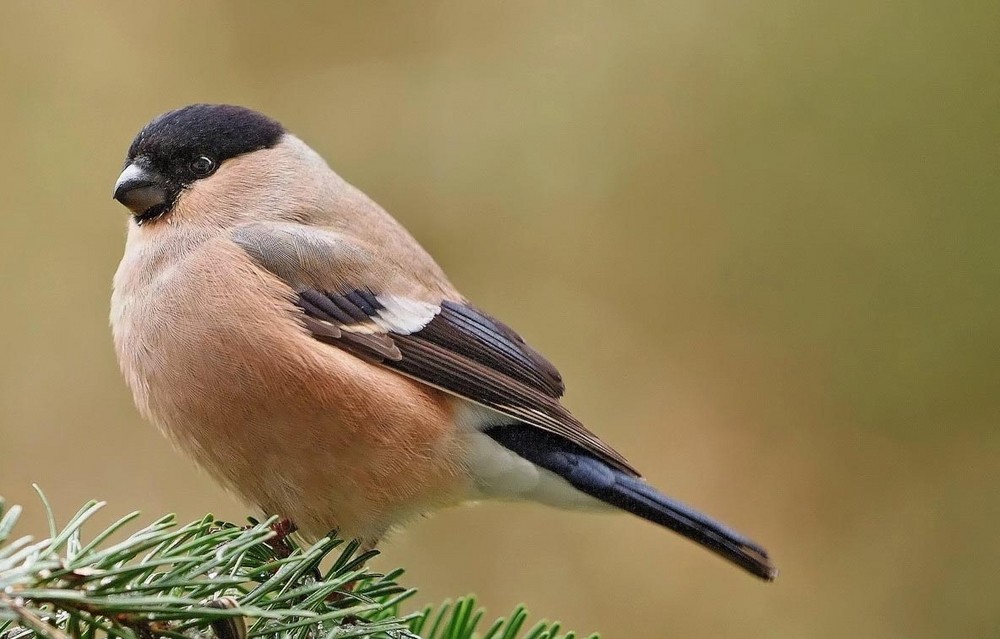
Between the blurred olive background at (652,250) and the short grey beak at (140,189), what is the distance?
1.15m

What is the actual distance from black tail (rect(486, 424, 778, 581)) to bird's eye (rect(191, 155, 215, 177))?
860 mm

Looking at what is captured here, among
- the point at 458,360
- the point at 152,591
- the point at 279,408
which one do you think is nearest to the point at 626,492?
the point at 458,360

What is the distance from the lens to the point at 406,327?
76.6 inches

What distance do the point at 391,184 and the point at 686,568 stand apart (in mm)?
1617

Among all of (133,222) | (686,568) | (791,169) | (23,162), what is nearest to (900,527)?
(686,568)

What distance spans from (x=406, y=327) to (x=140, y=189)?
639 millimetres

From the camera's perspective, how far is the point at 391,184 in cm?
337

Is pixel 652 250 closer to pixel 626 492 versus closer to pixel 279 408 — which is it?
pixel 626 492

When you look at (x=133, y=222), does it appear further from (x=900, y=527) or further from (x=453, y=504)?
(x=900, y=527)

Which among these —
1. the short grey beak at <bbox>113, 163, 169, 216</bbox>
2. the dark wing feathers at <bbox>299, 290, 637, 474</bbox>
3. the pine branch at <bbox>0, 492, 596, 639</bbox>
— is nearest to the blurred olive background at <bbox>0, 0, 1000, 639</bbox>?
the short grey beak at <bbox>113, 163, 169, 216</bbox>

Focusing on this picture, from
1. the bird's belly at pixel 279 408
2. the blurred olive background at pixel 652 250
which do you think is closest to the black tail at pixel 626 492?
the bird's belly at pixel 279 408

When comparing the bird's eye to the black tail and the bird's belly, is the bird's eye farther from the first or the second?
the black tail

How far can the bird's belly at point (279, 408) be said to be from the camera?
5.46 ft

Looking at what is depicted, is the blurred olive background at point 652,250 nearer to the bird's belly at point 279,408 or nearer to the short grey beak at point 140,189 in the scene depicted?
the short grey beak at point 140,189
